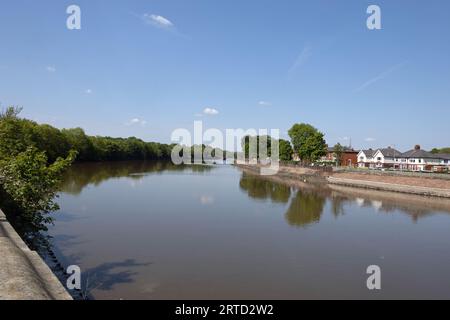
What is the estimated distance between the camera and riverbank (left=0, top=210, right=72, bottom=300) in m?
6.12

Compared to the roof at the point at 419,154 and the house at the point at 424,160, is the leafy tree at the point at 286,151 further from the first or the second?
the house at the point at 424,160

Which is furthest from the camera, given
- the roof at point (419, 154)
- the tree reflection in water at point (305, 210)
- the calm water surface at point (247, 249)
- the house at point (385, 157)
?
the house at point (385, 157)

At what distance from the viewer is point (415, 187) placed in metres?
46.8

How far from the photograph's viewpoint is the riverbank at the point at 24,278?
612 centimetres

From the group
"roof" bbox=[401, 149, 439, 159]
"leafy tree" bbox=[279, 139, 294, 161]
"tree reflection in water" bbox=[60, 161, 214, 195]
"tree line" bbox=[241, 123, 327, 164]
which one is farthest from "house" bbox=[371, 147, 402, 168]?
"tree reflection in water" bbox=[60, 161, 214, 195]

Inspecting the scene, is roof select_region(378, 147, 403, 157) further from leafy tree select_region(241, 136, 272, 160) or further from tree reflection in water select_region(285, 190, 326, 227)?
tree reflection in water select_region(285, 190, 326, 227)

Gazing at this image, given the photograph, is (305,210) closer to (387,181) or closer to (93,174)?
(387,181)

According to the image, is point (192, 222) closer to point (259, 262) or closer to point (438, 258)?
point (259, 262)

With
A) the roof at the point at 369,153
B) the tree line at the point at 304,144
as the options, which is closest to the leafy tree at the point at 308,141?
the tree line at the point at 304,144

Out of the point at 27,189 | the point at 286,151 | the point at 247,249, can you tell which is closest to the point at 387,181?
the point at 247,249

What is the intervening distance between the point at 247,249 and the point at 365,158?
92575mm

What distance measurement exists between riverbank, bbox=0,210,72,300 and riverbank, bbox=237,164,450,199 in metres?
45.7

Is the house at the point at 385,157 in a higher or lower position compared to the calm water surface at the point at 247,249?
higher

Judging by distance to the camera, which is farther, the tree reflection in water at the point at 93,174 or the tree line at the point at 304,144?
the tree line at the point at 304,144
